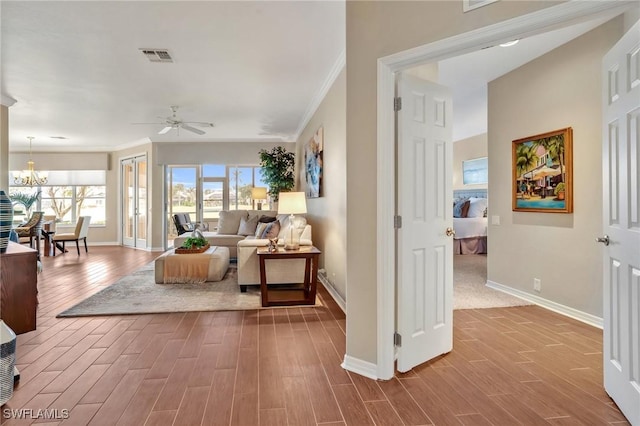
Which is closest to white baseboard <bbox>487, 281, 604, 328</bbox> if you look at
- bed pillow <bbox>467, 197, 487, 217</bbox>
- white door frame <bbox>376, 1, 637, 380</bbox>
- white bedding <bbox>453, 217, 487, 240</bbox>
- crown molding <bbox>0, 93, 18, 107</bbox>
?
white door frame <bbox>376, 1, 637, 380</bbox>

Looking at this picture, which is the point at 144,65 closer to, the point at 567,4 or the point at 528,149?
the point at 567,4

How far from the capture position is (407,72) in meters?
2.57

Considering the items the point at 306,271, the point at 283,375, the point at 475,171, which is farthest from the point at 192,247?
the point at 475,171

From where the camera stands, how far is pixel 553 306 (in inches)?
149

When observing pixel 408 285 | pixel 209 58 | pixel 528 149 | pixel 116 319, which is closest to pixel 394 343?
pixel 408 285

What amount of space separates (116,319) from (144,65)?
2.87 meters

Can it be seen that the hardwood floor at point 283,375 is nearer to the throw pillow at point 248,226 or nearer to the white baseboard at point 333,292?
the white baseboard at point 333,292

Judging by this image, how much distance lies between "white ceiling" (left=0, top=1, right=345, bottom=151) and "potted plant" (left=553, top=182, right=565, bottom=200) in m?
2.74

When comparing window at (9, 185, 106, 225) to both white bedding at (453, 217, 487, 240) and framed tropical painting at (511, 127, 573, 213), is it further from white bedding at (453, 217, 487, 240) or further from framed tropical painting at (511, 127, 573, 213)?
framed tropical painting at (511, 127, 573, 213)

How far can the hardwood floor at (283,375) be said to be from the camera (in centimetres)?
195

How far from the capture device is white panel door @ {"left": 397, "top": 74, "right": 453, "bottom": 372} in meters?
2.38

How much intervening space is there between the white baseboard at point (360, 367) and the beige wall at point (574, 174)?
249 centimetres

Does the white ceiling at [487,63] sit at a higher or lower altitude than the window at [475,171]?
higher

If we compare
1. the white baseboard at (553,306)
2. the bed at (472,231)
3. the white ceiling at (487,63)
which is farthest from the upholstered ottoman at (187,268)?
the bed at (472,231)
